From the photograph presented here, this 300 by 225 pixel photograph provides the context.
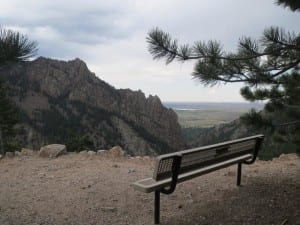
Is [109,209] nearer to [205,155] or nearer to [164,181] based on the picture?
[164,181]

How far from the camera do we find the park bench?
4199 mm

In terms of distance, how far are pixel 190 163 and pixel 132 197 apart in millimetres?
1417

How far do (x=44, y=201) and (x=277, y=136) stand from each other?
4.30m

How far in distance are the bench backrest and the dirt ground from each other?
1.88 feet

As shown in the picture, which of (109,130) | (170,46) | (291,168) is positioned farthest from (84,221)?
(109,130)

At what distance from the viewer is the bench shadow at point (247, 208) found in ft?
14.9

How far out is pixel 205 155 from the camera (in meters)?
4.97

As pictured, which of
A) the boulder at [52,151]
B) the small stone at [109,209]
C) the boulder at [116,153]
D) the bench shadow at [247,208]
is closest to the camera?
the bench shadow at [247,208]

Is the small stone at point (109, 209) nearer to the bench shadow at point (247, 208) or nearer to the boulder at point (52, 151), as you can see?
the bench shadow at point (247, 208)

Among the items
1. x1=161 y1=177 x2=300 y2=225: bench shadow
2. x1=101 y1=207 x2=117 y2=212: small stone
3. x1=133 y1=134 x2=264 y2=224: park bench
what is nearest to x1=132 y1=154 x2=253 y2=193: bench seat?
x1=133 y1=134 x2=264 y2=224: park bench

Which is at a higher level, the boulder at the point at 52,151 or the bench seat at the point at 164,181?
the bench seat at the point at 164,181

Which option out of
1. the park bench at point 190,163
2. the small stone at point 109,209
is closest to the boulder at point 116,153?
the park bench at point 190,163

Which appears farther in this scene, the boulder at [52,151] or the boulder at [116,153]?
the boulder at [116,153]

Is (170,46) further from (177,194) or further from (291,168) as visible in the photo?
(291,168)
